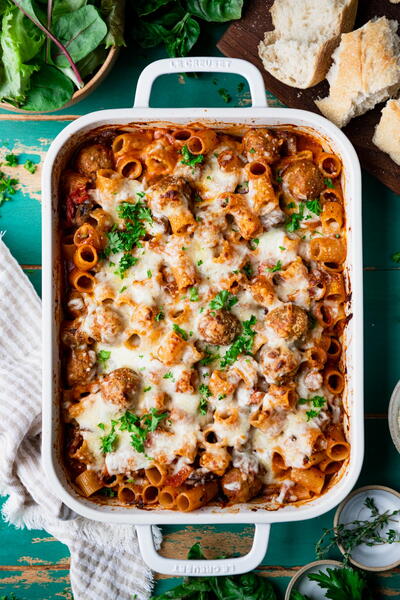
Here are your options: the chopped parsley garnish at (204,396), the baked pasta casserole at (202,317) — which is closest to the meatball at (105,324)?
the baked pasta casserole at (202,317)

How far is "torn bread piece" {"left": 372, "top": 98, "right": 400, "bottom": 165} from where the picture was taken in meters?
2.72

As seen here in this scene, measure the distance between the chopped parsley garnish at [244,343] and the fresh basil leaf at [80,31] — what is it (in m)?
1.35

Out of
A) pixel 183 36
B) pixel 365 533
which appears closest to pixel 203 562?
pixel 365 533

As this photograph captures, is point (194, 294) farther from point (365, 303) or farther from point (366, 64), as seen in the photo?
point (366, 64)

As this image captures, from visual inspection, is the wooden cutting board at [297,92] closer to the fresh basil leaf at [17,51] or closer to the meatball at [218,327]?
the fresh basil leaf at [17,51]

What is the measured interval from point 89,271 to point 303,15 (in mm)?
1464

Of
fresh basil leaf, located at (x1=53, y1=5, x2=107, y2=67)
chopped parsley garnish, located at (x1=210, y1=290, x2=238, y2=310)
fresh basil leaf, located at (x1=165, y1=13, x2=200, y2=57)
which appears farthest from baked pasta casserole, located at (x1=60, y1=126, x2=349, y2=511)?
fresh basil leaf, located at (x1=165, y1=13, x2=200, y2=57)

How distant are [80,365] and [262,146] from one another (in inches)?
47.0

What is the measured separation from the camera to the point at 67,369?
106 inches

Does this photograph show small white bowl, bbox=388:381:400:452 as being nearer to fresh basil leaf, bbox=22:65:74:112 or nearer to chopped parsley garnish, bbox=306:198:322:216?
chopped parsley garnish, bbox=306:198:322:216

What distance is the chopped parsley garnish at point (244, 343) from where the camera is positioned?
2688 mm

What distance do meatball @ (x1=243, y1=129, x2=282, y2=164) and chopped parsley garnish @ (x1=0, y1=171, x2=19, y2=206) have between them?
1.19m

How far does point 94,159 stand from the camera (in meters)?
2.73

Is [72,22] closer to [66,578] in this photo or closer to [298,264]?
[298,264]
